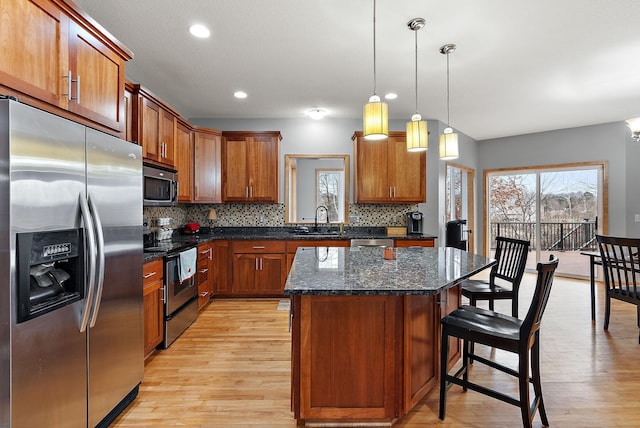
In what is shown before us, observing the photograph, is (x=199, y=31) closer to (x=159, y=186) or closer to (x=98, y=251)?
(x=159, y=186)

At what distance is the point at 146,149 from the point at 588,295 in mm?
5805

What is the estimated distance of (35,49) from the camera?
1483 millimetres

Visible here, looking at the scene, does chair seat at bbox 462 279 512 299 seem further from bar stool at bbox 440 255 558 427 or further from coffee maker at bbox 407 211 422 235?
coffee maker at bbox 407 211 422 235

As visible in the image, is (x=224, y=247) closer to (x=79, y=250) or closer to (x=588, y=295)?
(x=79, y=250)

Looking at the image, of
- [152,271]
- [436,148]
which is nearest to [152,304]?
[152,271]

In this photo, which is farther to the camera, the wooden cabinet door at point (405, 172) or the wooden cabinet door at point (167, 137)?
the wooden cabinet door at point (405, 172)

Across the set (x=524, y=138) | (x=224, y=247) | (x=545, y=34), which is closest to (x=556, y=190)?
(x=524, y=138)

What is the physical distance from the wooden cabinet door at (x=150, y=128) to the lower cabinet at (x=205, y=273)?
1178 mm

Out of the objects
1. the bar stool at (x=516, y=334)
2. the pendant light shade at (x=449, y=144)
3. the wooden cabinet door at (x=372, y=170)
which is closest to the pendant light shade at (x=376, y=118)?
the pendant light shade at (x=449, y=144)

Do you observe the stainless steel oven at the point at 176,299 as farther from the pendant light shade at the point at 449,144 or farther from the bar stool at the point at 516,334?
the pendant light shade at the point at 449,144

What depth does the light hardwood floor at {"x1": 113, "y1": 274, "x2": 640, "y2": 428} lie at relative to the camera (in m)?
1.89

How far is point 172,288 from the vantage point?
2914 mm

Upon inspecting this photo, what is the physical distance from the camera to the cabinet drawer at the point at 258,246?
14.0ft

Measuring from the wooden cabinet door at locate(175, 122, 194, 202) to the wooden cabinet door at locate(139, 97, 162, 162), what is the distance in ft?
1.58
